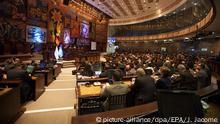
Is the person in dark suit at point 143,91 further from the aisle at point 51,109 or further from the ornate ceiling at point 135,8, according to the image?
the ornate ceiling at point 135,8

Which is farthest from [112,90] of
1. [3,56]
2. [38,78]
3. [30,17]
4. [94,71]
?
[30,17]

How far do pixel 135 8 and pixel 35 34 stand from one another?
1258 centimetres

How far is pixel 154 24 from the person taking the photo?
30594 mm

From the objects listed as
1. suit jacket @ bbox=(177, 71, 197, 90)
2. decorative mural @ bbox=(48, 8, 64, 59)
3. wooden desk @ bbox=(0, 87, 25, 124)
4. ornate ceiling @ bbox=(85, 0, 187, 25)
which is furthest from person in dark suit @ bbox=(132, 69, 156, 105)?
ornate ceiling @ bbox=(85, 0, 187, 25)

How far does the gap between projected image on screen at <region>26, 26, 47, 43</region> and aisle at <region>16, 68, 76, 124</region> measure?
6.90 m

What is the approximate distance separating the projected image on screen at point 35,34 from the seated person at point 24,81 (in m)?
7.70

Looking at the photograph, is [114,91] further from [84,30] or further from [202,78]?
[84,30]

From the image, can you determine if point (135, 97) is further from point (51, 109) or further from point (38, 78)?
point (38, 78)

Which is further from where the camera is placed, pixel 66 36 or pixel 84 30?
pixel 84 30

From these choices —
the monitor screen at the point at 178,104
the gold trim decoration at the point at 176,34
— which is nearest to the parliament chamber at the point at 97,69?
the monitor screen at the point at 178,104

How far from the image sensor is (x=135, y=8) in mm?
22109

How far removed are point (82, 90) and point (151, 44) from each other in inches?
1171

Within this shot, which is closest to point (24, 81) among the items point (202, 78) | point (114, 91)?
point (114, 91)

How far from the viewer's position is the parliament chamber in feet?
6.21
